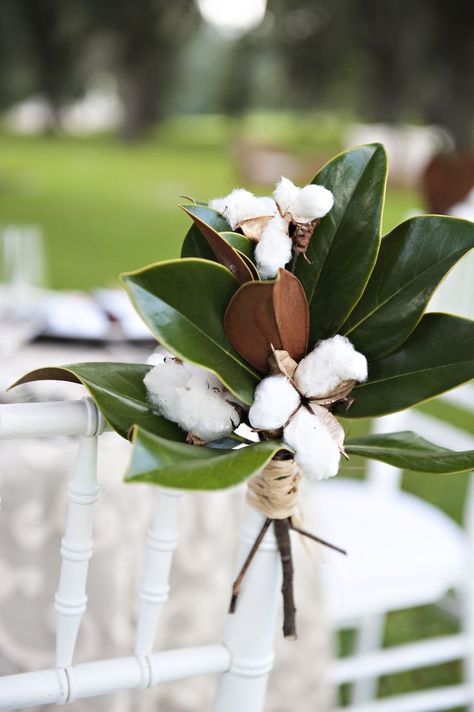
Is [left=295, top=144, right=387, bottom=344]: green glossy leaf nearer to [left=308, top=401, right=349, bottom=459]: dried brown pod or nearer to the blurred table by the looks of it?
[left=308, top=401, right=349, bottom=459]: dried brown pod

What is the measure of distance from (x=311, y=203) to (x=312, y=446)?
0.16 metres

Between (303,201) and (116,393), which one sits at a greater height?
(303,201)

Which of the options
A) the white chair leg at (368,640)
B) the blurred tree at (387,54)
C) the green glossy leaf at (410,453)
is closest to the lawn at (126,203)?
the white chair leg at (368,640)

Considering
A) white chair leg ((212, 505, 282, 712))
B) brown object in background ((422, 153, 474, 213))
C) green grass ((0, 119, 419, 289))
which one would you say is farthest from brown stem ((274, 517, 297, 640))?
green grass ((0, 119, 419, 289))

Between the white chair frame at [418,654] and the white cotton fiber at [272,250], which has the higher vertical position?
the white cotton fiber at [272,250]

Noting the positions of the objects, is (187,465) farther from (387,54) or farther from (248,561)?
(387,54)

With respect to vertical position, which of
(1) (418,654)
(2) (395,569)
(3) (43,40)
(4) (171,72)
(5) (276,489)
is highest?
(5) (276,489)

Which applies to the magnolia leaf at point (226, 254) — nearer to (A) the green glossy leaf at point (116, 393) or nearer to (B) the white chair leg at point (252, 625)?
(A) the green glossy leaf at point (116, 393)

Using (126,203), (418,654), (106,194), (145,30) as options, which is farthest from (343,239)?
(145,30)

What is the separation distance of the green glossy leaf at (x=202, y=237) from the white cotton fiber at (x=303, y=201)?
0.04 meters

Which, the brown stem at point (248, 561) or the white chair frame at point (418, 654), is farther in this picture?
the white chair frame at point (418, 654)

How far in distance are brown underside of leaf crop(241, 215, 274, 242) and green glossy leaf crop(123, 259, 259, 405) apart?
5 cm

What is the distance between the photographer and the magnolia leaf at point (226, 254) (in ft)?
2.00

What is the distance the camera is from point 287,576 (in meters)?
0.75
